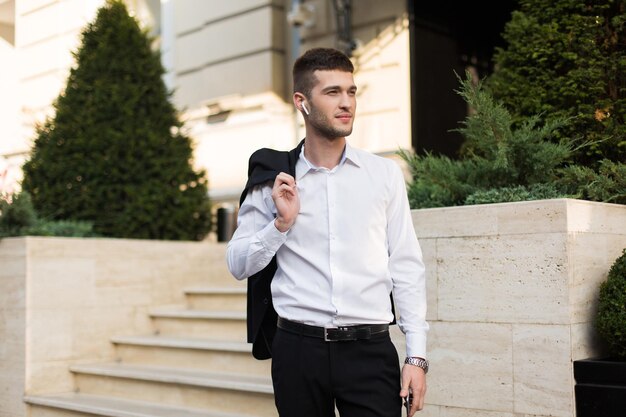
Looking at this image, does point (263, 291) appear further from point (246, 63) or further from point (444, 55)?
point (246, 63)

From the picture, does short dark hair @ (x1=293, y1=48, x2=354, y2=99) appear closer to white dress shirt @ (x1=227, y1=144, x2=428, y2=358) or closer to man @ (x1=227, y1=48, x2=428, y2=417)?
man @ (x1=227, y1=48, x2=428, y2=417)

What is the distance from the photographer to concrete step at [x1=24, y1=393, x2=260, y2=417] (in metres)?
5.90

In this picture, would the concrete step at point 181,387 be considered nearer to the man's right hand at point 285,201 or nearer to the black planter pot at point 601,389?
the black planter pot at point 601,389

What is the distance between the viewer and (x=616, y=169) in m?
4.77

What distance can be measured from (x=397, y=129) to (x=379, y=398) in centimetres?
705

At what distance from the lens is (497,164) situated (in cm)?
482

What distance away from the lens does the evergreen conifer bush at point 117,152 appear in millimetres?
7820

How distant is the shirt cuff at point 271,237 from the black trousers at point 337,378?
1.03 feet

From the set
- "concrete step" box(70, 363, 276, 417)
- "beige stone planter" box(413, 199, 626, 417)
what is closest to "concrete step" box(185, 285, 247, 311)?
"concrete step" box(70, 363, 276, 417)

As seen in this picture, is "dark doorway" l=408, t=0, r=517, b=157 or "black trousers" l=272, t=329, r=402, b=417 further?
"dark doorway" l=408, t=0, r=517, b=157

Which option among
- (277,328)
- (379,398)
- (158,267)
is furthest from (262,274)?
(158,267)

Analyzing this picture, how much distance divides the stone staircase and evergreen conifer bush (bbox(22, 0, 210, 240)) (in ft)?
3.03

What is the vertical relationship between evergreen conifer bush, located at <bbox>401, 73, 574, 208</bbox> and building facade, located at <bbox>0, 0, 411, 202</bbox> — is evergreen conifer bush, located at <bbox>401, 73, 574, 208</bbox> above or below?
below

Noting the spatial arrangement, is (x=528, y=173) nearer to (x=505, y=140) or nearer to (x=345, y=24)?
(x=505, y=140)
